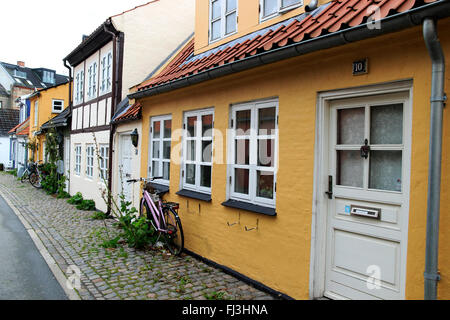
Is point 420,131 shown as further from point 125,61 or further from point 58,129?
point 58,129

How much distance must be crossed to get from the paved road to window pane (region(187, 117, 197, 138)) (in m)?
3.16

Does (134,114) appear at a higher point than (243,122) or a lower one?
higher

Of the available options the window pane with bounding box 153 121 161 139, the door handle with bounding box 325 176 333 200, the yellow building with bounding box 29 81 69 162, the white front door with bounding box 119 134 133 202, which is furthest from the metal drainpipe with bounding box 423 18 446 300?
the yellow building with bounding box 29 81 69 162

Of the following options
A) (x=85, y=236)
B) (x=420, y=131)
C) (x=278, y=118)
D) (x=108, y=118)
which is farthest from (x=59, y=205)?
(x=420, y=131)

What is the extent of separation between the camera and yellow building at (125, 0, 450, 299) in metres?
3.18

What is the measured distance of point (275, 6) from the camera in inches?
231

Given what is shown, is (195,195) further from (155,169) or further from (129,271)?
(155,169)

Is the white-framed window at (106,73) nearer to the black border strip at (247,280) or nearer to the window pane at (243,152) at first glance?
the window pane at (243,152)

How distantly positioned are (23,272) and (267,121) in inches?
167

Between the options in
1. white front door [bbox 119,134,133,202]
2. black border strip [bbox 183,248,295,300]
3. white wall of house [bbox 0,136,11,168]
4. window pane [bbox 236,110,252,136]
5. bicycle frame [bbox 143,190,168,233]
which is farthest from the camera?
white wall of house [bbox 0,136,11,168]

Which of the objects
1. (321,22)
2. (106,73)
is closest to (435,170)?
(321,22)

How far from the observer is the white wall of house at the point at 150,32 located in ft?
34.1

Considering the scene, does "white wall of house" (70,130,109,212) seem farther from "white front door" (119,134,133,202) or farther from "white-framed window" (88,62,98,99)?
"white-framed window" (88,62,98,99)

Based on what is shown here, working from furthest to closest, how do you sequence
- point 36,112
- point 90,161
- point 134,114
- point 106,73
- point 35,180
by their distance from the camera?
point 36,112 → point 35,180 → point 90,161 → point 106,73 → point 134,114
